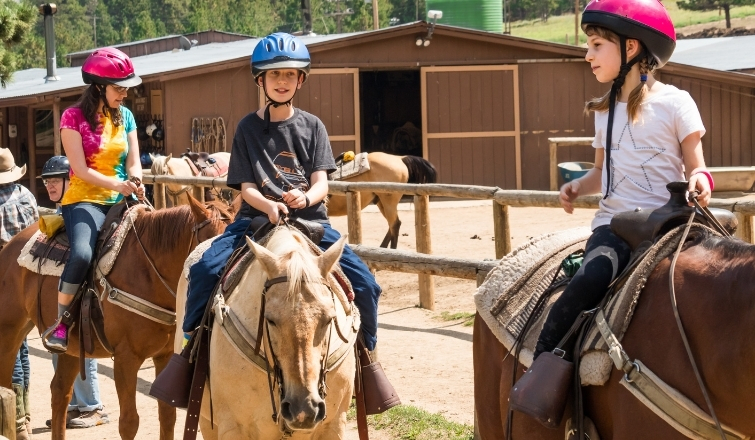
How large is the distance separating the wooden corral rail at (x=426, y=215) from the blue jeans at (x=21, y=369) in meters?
2.57

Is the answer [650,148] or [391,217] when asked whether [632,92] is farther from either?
[391,217]

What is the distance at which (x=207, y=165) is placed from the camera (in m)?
14.6

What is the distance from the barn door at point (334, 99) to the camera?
20469 mm

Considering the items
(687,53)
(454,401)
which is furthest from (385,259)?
(687,53)

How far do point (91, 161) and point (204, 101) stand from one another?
48.0ft

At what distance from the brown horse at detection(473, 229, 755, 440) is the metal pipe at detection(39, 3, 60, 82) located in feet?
67.4

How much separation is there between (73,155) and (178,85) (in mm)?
14734

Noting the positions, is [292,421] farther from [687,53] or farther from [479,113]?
[687,53]

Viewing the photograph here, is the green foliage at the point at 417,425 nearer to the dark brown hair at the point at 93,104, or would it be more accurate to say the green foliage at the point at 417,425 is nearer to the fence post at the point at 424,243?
the dark brown hair at the point at 93,104

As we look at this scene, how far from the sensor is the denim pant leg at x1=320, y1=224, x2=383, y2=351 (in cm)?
436

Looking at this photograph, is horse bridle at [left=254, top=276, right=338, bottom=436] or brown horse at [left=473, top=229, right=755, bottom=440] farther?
horse bridle at [left=254, top=276, right=338, bottom=436]

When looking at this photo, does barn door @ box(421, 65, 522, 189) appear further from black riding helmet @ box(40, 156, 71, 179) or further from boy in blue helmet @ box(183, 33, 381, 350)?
boy in blue helmet @ box(183, 33, 381, 350)

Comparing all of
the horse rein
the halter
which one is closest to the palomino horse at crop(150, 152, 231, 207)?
the halter

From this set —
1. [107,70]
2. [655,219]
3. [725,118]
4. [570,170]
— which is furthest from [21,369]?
[725,118]
